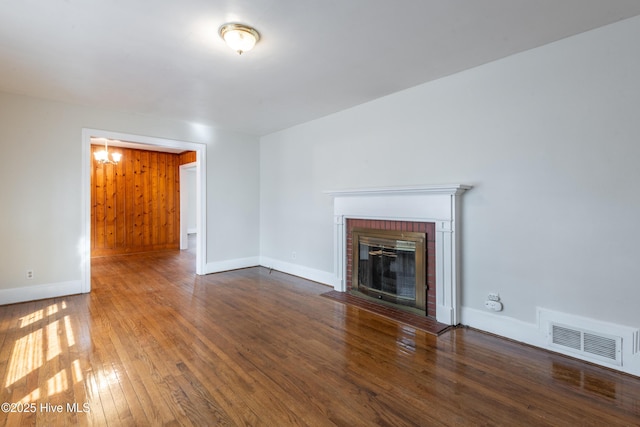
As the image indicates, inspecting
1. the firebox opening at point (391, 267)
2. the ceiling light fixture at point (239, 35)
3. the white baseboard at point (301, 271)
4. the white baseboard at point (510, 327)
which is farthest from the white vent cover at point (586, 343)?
the ceiling light fixture at point (239, 35)

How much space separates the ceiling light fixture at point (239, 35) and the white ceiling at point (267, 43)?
69 millimetres

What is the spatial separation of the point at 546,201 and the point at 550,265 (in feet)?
1.77

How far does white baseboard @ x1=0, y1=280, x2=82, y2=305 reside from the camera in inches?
149

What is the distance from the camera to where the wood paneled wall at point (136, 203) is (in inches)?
281

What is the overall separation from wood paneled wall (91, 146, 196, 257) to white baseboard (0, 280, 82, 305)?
11.0 ft

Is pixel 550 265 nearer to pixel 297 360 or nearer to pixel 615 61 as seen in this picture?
pixel 615 61

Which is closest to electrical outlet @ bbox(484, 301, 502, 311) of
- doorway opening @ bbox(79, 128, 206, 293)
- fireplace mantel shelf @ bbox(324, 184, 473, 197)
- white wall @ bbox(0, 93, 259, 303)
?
fireplace mantel shelf @ bbox(324, 184, 473, 197)

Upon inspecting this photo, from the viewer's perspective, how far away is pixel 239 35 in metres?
2.38

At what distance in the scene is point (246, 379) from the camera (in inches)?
84.9

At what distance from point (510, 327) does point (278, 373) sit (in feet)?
6.94

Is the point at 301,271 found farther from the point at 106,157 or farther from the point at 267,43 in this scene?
the point at 106,157

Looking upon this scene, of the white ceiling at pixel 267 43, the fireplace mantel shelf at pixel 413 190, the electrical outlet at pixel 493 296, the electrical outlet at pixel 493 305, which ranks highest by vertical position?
the white ceiling at pixel 267 43

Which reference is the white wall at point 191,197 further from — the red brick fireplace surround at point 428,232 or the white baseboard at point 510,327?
the white baseboard at point 510,327

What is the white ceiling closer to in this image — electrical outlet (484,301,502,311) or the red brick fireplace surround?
the red brick fireplace surround
